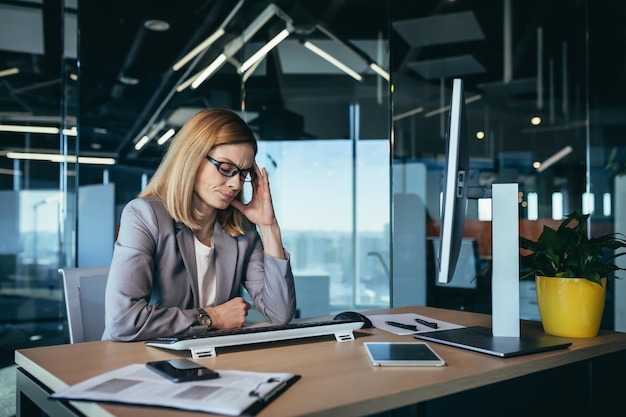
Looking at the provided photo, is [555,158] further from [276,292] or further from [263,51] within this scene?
[276,292]

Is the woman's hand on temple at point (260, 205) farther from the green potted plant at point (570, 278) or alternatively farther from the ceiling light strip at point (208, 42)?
the ceiling light strip at point (208, 42)

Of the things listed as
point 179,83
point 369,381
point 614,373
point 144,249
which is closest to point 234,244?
point 144,249

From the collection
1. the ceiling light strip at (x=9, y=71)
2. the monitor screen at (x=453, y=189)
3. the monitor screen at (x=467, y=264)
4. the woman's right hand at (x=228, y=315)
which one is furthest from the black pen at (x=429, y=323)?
the ceiling light strip at (x=9, y=71)

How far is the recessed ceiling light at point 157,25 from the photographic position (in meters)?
4.14

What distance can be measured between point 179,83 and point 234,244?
2.63 metres

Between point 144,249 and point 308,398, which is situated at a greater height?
point 144,249

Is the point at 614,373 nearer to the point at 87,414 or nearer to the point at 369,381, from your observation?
the point at 369,381

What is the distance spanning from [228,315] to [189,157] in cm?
52

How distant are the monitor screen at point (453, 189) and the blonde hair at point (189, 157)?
79 cm

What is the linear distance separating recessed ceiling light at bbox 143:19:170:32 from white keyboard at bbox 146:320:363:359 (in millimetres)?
3267

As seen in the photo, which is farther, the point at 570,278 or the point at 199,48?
the point at 199,48

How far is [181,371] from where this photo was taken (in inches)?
41.9

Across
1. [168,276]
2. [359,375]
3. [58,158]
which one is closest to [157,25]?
[58,158]

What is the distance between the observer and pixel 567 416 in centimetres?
173
